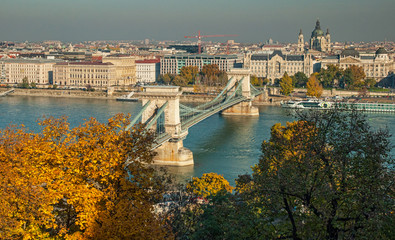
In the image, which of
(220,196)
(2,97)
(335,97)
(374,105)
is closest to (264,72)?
(335,97)

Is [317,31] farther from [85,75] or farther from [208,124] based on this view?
[208,124]

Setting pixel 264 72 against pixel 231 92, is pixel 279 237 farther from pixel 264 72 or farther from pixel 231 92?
pixel 264 72

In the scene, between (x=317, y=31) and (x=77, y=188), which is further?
(x=317, y=31)

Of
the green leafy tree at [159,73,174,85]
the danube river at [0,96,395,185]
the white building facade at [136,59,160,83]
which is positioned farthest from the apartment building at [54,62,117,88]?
the danube river at [0,96,395,185]

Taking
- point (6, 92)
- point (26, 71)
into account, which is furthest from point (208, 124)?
point (26, 71)

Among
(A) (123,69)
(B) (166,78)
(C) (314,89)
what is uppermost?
(A) (123,69)

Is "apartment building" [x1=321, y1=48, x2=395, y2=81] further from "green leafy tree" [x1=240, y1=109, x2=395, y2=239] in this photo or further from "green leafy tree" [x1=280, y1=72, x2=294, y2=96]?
"green leafy tree" [x1=240, y1=109, x2=395, y2=239]

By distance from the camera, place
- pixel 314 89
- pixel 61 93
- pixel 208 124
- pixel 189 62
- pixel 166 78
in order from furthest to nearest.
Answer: pixel 189 62, pixel 166 78, pixel 61 93, pixel 314 89, pixel 208 124
